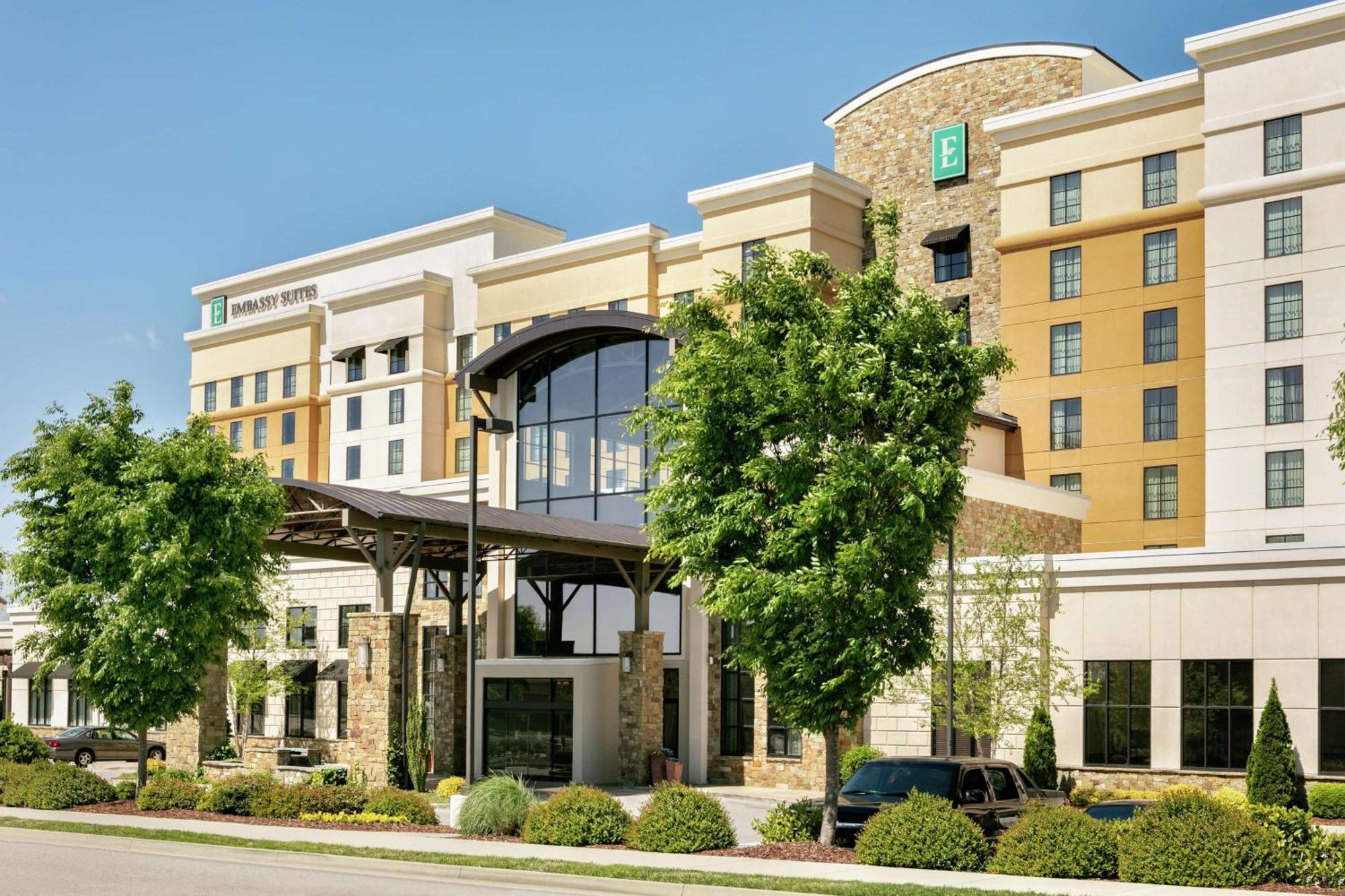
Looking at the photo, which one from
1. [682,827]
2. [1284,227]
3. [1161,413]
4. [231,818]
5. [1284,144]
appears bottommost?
[231,818]

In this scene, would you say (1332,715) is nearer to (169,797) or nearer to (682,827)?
(682,827)

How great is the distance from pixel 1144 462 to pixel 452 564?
21.4 metres

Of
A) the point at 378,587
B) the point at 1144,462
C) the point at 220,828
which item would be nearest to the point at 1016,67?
the point at 1144,462

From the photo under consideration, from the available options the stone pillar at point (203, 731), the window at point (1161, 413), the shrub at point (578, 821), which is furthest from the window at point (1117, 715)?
the stone pillar at point (203, 731)

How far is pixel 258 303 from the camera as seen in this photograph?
76688 millimetres

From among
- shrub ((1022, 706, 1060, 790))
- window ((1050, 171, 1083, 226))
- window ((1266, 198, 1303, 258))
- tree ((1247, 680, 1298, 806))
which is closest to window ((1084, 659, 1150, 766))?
shrub ((1022, 706, 1060, 790))

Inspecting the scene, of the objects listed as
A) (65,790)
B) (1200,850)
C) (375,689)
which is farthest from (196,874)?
(375,689)

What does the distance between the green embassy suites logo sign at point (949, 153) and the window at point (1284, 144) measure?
41.3ft

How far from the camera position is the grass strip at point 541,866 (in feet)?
52.7

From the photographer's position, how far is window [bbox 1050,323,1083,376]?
1812 inches

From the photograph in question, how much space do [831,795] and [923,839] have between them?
126 inches

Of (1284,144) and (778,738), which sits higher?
(1284,144)

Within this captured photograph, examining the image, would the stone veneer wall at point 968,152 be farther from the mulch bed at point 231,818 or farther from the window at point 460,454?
the mulch bed at point 231,818

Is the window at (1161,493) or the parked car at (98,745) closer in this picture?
the window at (1161,493)
